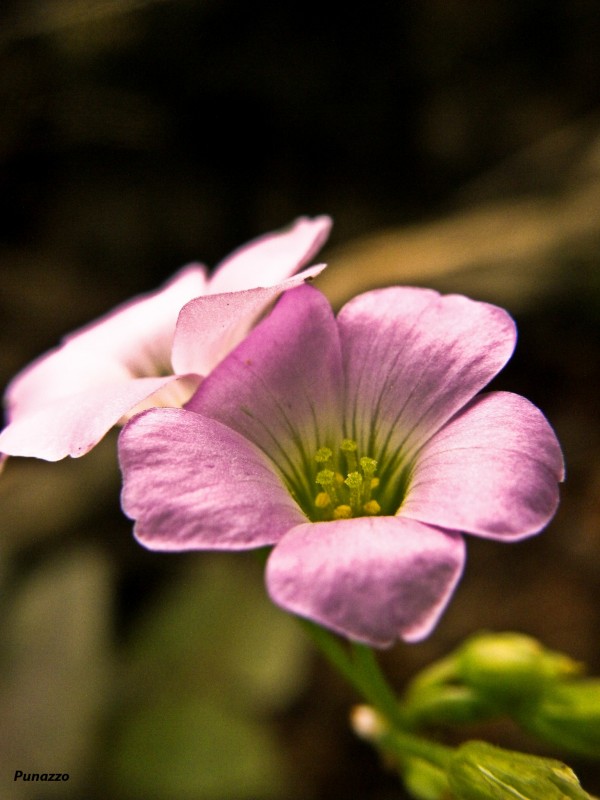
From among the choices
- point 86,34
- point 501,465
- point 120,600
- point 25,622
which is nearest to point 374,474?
point 501,465

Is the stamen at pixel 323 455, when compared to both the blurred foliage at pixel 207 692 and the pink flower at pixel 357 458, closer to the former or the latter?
the pink flower at pixel 357 458

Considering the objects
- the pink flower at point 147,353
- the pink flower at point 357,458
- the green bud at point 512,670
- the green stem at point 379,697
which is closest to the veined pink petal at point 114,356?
the pink flower at point 147,353

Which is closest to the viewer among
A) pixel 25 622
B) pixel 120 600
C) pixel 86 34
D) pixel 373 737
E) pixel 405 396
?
pixel 405 396

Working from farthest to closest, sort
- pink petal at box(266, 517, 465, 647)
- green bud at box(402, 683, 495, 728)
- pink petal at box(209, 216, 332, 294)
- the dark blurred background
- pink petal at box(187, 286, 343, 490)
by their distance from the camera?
the dark blurred background, green bud at box(402, 683, 495, 728), pink petal at box(209, 216, 332, 294), pink petal at box(187, 286, 343, 490), pink petal at box(266, 517, 465, 647)

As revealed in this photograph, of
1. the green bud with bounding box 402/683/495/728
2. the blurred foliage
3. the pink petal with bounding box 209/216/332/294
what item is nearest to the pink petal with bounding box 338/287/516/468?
the pink petal with bounding box 209/216/332/294

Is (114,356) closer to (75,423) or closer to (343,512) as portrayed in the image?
(75,423)

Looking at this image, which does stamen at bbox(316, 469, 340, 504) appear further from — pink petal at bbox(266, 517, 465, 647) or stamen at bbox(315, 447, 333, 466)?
pink petal at bbox(266, 517, 465, 647)

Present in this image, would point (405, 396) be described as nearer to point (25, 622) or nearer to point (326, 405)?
point (326, 405)
